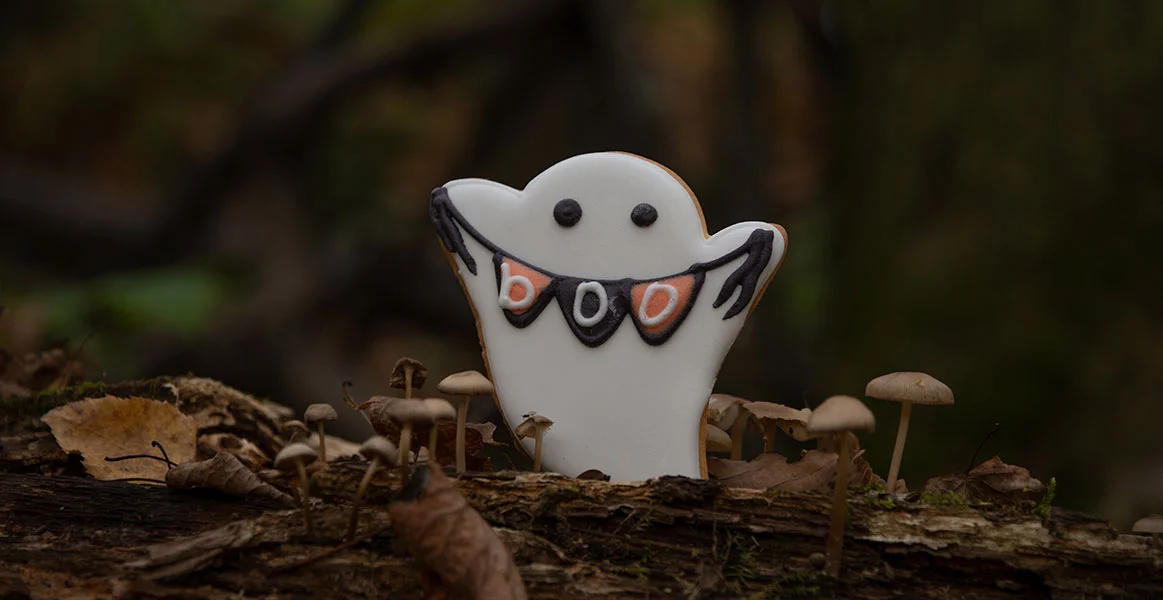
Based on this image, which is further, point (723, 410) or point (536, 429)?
point (723, 410)

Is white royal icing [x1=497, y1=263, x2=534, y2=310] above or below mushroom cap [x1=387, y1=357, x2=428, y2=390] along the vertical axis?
above

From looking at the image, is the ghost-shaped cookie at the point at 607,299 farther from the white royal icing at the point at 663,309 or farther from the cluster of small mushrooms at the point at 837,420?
the cluster of small mushrooms at the point at 837,420

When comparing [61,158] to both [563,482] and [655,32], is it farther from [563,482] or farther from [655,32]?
[563,482]

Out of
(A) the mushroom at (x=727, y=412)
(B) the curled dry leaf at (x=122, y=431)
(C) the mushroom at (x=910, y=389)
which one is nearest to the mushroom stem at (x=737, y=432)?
(A) the mushroom at (x=727, y=412)

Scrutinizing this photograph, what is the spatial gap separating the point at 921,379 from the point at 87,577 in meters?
1.86

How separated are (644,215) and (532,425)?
0.66 m

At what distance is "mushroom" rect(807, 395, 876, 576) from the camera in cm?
168

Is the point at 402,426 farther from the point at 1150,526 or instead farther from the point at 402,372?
the point at 1150,526

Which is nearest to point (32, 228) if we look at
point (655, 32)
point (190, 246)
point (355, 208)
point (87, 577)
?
point (190, 246)

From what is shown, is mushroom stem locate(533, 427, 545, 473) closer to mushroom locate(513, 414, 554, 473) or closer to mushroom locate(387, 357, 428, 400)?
mushroom locate(513, 414, 554, 473)

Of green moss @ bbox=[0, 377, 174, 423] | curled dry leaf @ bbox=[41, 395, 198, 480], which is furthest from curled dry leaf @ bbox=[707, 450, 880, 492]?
green moss @ bbox=[0, 377, 174, 423]

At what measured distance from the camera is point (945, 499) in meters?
2.11

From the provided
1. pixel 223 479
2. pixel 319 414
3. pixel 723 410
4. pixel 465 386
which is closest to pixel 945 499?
pixel 723 410

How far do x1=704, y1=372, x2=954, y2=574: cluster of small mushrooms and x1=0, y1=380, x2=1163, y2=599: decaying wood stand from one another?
0.44ft
